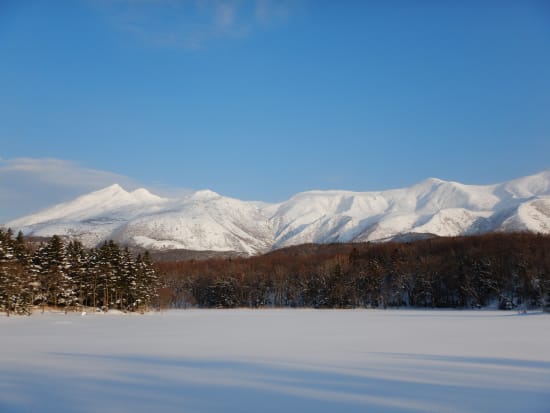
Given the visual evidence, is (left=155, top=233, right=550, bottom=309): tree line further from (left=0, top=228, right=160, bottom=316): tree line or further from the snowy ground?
the snowy ground

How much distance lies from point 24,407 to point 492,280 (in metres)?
92.9

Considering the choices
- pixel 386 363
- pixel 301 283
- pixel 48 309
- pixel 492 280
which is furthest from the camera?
pixel 301 283

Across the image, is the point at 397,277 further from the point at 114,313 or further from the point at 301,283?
the point at 114,313

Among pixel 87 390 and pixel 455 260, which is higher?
pixel 455 260

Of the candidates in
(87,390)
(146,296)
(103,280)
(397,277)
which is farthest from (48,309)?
(397,277)

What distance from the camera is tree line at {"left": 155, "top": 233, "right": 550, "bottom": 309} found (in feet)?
304

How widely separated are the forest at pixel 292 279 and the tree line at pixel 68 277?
0.13m

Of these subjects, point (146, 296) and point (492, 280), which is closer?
point (146, 296)

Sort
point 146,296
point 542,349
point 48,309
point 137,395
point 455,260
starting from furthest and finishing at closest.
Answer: point 455,260 < point 146,296 < point 48,309 < point 542,349 < point 137,395

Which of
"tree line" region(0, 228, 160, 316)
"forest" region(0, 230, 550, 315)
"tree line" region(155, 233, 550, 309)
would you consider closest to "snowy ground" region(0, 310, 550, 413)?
"tree line" region(0, 228, 160, 316)

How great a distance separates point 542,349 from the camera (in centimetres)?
2342

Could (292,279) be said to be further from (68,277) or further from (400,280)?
(68,277)

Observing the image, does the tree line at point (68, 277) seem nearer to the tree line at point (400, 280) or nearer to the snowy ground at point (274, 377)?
the tree line at point (400, 280)

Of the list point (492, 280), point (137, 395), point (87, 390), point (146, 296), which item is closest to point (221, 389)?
point (137, 395)
